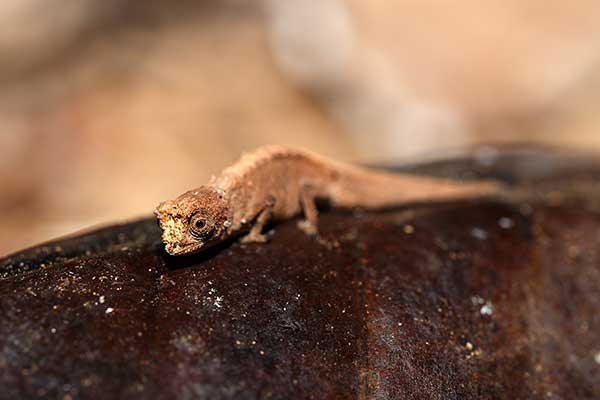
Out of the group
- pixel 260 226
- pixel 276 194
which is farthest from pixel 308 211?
pixel 260 226

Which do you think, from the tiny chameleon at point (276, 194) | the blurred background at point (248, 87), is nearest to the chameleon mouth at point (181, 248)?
the tiny chameleon at point (276, 194)

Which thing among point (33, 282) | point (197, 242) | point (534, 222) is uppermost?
point (33, 282)

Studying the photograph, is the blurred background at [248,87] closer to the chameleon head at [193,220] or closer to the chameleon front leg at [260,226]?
the chameleon front leg at [260,226]

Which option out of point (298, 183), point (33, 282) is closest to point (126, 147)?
point (298, 183)

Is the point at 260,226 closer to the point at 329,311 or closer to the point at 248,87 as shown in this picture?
the point at 329,311

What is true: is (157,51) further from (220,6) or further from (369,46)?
(369,46)

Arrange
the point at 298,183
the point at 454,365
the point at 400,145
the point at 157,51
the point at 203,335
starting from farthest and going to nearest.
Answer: the point at 400,145, the point at 157,51, the point at 298,183, the point at 454,365, the point at 203,335

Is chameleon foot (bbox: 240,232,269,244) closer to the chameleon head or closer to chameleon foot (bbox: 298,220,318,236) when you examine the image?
the chameleon head
